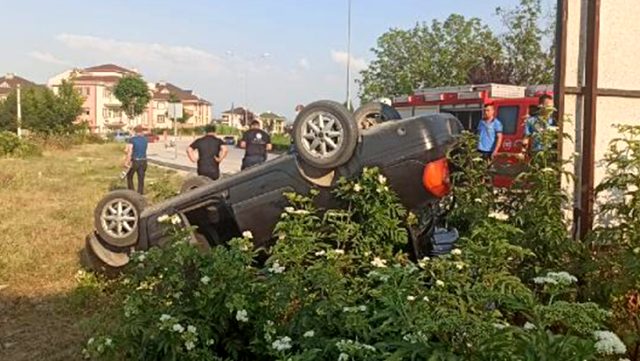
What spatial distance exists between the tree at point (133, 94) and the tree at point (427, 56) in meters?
54.5

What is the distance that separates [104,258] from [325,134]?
2.84 m

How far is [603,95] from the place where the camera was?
15.2 ft

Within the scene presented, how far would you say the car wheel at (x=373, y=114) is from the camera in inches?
229

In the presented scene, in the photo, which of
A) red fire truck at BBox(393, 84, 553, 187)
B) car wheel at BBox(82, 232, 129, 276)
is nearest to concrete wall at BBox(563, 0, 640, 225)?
car wheel at BBox(82, 232, 129, 276)

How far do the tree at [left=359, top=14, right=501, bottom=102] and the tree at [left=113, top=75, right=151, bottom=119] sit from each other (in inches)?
2145

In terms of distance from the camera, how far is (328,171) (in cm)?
492

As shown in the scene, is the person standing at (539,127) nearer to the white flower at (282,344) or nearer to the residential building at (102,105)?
the white flower at (282,344)

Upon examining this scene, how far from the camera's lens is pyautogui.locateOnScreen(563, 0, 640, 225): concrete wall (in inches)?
182

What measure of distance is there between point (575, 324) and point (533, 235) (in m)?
1.65

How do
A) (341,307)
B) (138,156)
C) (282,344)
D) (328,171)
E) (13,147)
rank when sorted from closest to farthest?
(282,344) → (341,307) → (328,171) → (138,156) → (13,147)

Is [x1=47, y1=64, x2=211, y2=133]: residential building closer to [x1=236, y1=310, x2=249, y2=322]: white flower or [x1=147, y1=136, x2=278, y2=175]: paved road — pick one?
[x1=147, y1=136, x2=278, y2=175]: paved road

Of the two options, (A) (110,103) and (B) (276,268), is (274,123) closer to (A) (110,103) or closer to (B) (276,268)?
(B) (276,268)

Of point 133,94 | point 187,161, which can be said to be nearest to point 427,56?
point 187,161

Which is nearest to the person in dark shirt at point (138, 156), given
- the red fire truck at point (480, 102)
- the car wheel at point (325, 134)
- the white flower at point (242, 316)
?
the red fire truck at point (480, 102)
